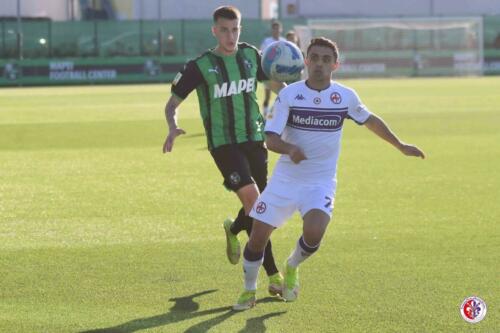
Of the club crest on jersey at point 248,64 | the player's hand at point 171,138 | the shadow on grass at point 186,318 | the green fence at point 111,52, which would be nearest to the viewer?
the shadow on grass at point 186,318

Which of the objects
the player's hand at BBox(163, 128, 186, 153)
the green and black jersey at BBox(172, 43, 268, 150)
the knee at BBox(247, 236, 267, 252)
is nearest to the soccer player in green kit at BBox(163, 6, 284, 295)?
the green and black jersey at BBox(172, 43, 268, 150)

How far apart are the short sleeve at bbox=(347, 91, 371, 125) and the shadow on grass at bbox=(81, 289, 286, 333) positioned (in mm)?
1449

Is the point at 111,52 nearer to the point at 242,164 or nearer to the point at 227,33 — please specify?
the point at 227,33

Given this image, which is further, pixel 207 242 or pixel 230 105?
pixel 207 242

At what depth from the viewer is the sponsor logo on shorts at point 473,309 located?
22.4 feet

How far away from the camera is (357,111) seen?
7.27 metres

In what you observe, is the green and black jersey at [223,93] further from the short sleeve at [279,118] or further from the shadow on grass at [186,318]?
the shadow on grass at [186,318]

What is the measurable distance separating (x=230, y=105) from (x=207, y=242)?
6.91 ft

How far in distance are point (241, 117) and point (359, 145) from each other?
37.4 feet

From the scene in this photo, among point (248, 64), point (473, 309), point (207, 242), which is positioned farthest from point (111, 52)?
point (473, 309)

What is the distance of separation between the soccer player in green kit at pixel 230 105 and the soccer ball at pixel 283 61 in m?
0.14

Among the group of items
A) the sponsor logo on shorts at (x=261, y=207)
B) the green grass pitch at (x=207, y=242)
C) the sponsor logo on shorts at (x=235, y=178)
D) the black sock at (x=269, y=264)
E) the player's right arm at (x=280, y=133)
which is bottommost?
the green grass pitch at (x=207, y=242)

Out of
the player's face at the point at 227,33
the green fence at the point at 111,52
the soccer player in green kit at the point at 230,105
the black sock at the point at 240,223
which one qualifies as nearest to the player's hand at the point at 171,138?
the soccer player in green kit at the point at 230,105

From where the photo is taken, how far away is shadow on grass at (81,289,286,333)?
6.71 m
